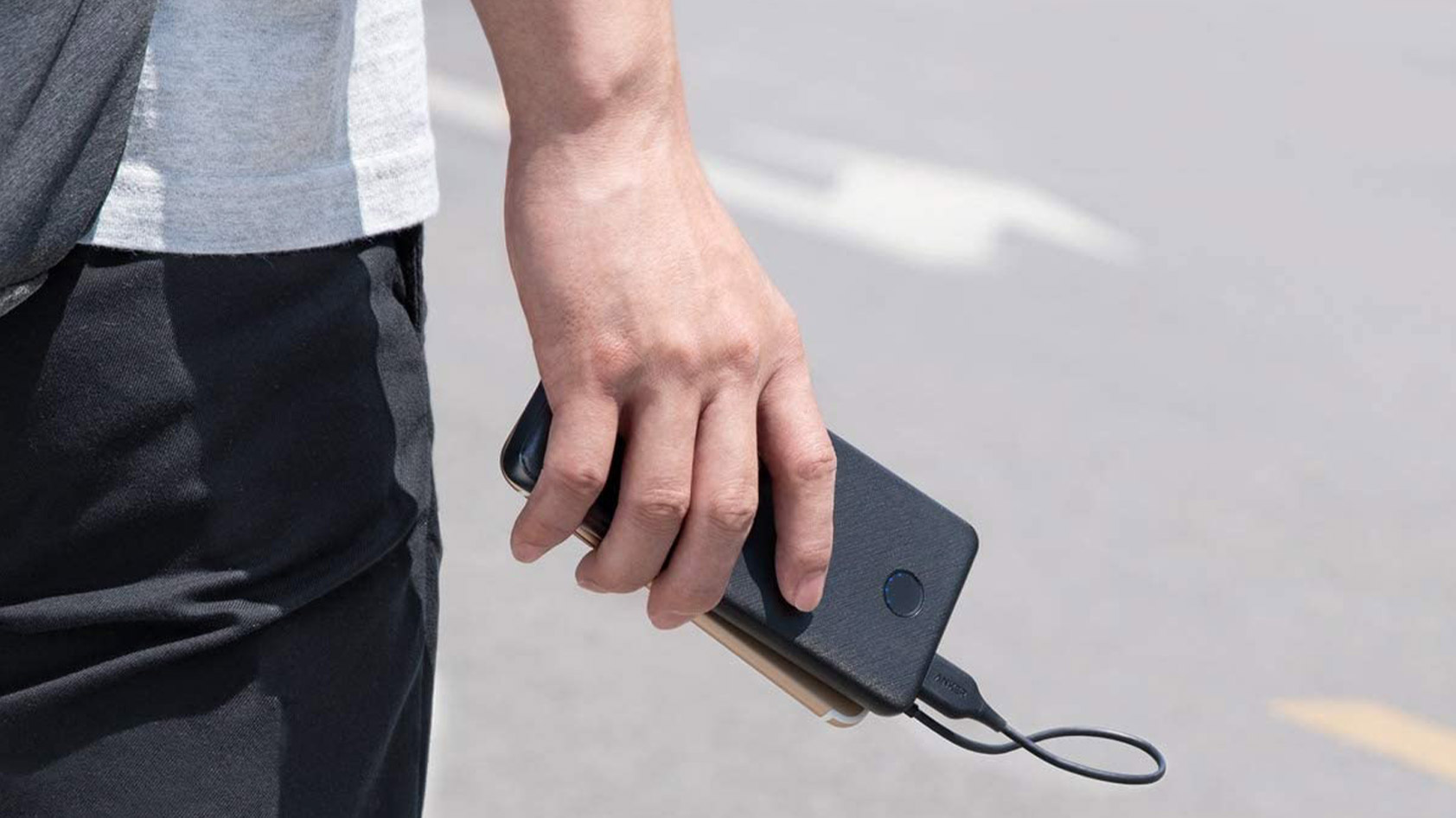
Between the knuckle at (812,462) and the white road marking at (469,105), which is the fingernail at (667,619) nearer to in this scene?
the knuckle at (812,462)

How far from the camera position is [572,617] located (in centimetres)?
304

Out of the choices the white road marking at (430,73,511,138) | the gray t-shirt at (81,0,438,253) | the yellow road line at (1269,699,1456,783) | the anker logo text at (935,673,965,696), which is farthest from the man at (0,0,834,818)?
the white road marking at (430,73,511,138)

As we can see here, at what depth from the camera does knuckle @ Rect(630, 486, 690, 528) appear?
985 millimetres

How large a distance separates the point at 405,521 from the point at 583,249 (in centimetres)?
23

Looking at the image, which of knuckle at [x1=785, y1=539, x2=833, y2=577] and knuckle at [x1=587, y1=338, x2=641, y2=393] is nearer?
knuckle at [x1=587, y1=338, x2=641, y2=393]

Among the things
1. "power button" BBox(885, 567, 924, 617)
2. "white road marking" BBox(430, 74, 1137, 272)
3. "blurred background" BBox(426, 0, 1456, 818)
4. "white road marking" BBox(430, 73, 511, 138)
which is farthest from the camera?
"white road marking" BBox(430, 73, 511, 138)

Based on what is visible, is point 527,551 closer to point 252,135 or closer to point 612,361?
point 612,361

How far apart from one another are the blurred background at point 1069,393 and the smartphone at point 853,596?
56.4 inches

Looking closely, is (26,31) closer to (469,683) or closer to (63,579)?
(63,579)

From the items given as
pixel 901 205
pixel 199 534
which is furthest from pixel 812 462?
pixel 901 205

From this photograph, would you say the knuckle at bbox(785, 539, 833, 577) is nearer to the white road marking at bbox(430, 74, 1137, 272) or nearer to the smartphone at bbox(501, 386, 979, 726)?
the smartphone at bbox(501, 386, 979, 726)

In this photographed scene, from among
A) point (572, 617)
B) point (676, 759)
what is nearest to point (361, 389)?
point (676, 759)

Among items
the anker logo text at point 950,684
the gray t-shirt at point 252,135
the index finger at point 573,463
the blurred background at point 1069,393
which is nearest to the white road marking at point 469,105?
the blurred background at point 1069,393

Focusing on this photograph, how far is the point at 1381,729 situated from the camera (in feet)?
9.62
